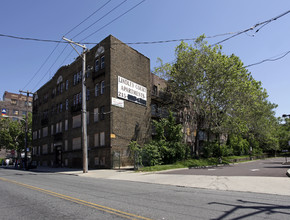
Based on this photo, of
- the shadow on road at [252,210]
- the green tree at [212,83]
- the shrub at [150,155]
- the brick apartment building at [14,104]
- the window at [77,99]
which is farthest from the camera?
the brick apartment building at [14,104]

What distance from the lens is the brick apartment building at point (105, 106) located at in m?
28.3

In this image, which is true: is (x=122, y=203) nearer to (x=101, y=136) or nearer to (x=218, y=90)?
(x=101, y=136)

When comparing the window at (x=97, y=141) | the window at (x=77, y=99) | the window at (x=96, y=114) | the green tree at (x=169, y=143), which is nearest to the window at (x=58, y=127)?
the window at (x=77, y=99)

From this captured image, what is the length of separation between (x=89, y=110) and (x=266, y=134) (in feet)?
120

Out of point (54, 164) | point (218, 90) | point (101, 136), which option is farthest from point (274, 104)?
point (54, 164)

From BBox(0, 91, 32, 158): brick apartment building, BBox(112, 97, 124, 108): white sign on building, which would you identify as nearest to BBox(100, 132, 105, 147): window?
BBox(112, 97, 124, 108): white sign on building

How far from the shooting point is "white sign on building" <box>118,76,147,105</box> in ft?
98.3

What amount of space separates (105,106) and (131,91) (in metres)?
4.62

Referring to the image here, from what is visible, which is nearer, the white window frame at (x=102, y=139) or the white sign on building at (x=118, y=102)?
the white window frame at (x=102, y=139)

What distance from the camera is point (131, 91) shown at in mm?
31469

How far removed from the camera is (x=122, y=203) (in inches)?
281

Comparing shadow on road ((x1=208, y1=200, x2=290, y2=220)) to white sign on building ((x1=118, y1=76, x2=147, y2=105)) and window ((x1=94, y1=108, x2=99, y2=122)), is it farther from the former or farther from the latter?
window ((x1=94, y1=108, x2=99, y2=122))

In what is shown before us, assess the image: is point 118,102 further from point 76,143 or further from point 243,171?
point 243,171

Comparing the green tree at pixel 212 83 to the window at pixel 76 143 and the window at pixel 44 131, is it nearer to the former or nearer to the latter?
the window at pixel 76 143
